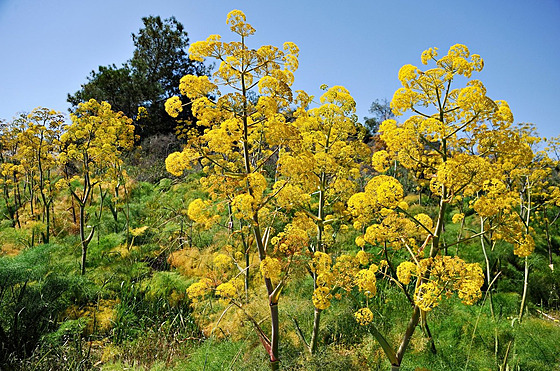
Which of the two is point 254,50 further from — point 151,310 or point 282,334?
point 151,310

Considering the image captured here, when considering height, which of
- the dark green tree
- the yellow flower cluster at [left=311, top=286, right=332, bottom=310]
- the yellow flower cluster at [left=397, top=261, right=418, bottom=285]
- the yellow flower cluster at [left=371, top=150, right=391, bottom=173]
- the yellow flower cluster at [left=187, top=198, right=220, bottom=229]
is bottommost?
the yellow flower cluster at [left=311, top=286, right=332, bottom=310]

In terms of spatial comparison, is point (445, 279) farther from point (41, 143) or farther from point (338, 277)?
point (41, 143)

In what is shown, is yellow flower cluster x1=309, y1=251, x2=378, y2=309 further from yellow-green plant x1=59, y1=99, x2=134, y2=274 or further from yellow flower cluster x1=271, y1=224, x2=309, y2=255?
yellow-green plant x1=59, y1=99, x2=134, y2=274

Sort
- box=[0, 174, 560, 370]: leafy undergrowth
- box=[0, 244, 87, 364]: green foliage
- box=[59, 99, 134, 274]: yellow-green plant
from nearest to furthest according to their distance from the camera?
box=[0, 174, 560, 370]: leafy undergrowth < box=[0, 244, 87, 364]: green foliage < box=[59, 99, 134, 274]: yellow-green plant

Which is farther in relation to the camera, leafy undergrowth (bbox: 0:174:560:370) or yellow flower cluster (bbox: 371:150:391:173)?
leafy undergrowth (bbox: 0:174:560:370)

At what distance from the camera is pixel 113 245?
27.1 ft

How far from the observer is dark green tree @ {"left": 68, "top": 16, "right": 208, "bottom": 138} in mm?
20031

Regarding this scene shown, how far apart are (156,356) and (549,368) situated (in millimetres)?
5156

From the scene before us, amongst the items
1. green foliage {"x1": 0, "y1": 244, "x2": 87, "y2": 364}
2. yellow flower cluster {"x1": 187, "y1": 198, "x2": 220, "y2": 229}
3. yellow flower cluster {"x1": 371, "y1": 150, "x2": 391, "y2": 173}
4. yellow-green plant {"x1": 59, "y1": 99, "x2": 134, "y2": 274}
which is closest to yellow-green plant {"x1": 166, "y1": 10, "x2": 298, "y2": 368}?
yellow flower cluster {"x1": 187, "y1": 198, "x2": 220, "y2": 229}

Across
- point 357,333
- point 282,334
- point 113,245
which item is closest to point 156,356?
point 282,334

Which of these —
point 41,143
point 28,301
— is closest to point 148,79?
point 41,143

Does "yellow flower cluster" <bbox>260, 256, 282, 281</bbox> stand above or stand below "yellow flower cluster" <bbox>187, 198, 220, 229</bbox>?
below

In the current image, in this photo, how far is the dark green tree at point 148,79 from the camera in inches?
789

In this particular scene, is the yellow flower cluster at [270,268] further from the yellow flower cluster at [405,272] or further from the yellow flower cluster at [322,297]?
the yellow flower cluster at [405,272]
